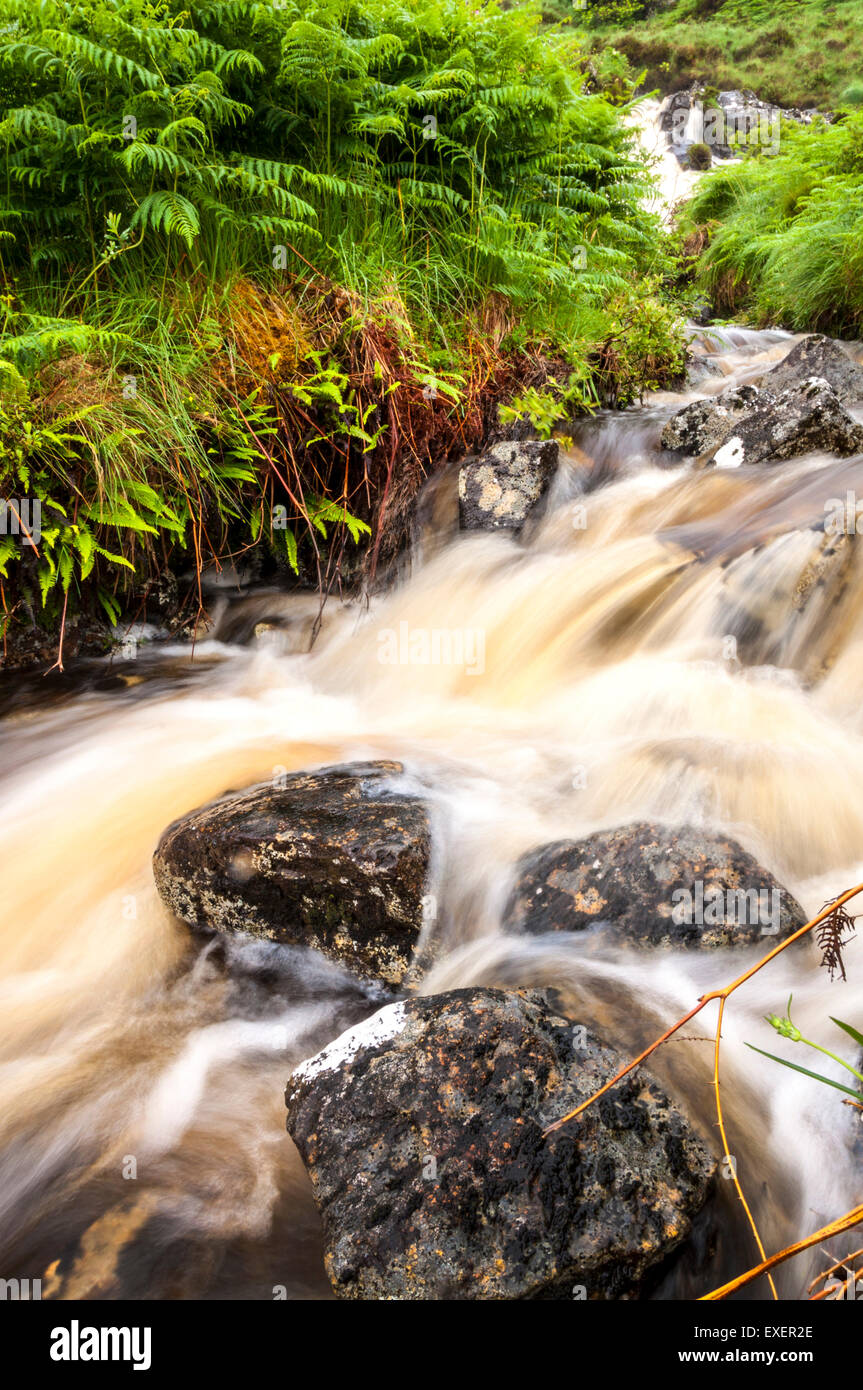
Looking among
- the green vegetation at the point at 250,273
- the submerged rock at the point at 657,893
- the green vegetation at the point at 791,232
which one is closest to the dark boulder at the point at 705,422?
the green vegetation at the point at 250,273

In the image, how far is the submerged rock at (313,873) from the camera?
2.93m

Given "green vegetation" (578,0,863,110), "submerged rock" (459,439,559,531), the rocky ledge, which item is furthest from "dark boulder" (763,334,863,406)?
"green vegetation" (578,0,863,110)

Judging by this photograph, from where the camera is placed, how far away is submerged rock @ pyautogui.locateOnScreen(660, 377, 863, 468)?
18.6ft

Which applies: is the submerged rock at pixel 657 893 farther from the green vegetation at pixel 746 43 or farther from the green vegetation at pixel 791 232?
the green vegetation at pixel 746 43

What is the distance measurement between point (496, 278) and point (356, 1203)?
6.38 metres

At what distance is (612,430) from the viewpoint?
664cm

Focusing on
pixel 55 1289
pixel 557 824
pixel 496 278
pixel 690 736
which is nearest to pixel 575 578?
pixel 690 736

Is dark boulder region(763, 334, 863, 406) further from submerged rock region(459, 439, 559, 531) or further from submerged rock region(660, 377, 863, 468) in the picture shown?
submerged rock region(459, 439, 559, 531)

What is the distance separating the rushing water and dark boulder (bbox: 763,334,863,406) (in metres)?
2.14

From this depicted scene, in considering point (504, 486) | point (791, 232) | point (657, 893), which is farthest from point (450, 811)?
point (791, 232)

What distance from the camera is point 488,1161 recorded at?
1.95m

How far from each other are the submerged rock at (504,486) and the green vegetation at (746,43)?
3072 cm
